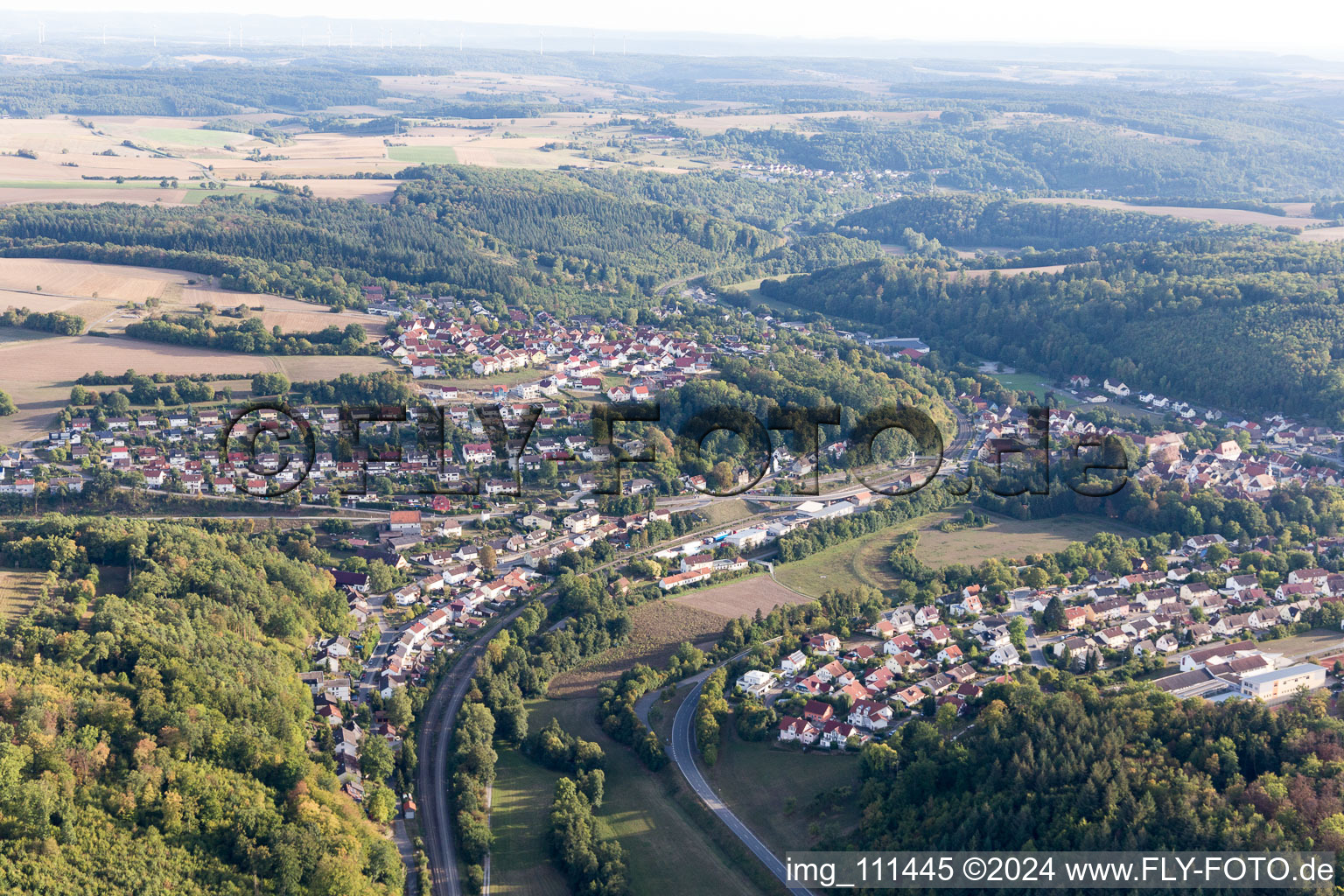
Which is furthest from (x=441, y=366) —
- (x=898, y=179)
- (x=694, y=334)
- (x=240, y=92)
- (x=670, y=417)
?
(x=240, y=92)

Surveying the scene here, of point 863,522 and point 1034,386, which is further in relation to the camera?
point 1034,386

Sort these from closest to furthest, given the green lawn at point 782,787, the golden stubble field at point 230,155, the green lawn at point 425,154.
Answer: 1. the green lawn at point 782,787
2. the golden stubble field at point 230,155
3. the green lawn at point 425,154

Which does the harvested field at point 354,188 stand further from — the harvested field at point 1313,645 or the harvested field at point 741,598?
the harvested field at point 1313,645

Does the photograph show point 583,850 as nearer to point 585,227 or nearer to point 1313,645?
point 1313,645

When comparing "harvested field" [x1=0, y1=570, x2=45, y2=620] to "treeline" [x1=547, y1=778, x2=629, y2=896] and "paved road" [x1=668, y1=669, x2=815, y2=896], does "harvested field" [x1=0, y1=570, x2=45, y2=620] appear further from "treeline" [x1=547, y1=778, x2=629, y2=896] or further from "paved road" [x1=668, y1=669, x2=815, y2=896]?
"paved road" [x1=668, y1=669, x2=815, y2=896]

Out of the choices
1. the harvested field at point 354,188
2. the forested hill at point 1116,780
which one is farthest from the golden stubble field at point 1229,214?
the forested hill at point 1116,780

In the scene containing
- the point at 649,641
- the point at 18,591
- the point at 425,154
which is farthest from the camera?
the point at 425,154

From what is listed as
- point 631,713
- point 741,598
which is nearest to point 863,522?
point 741,598
